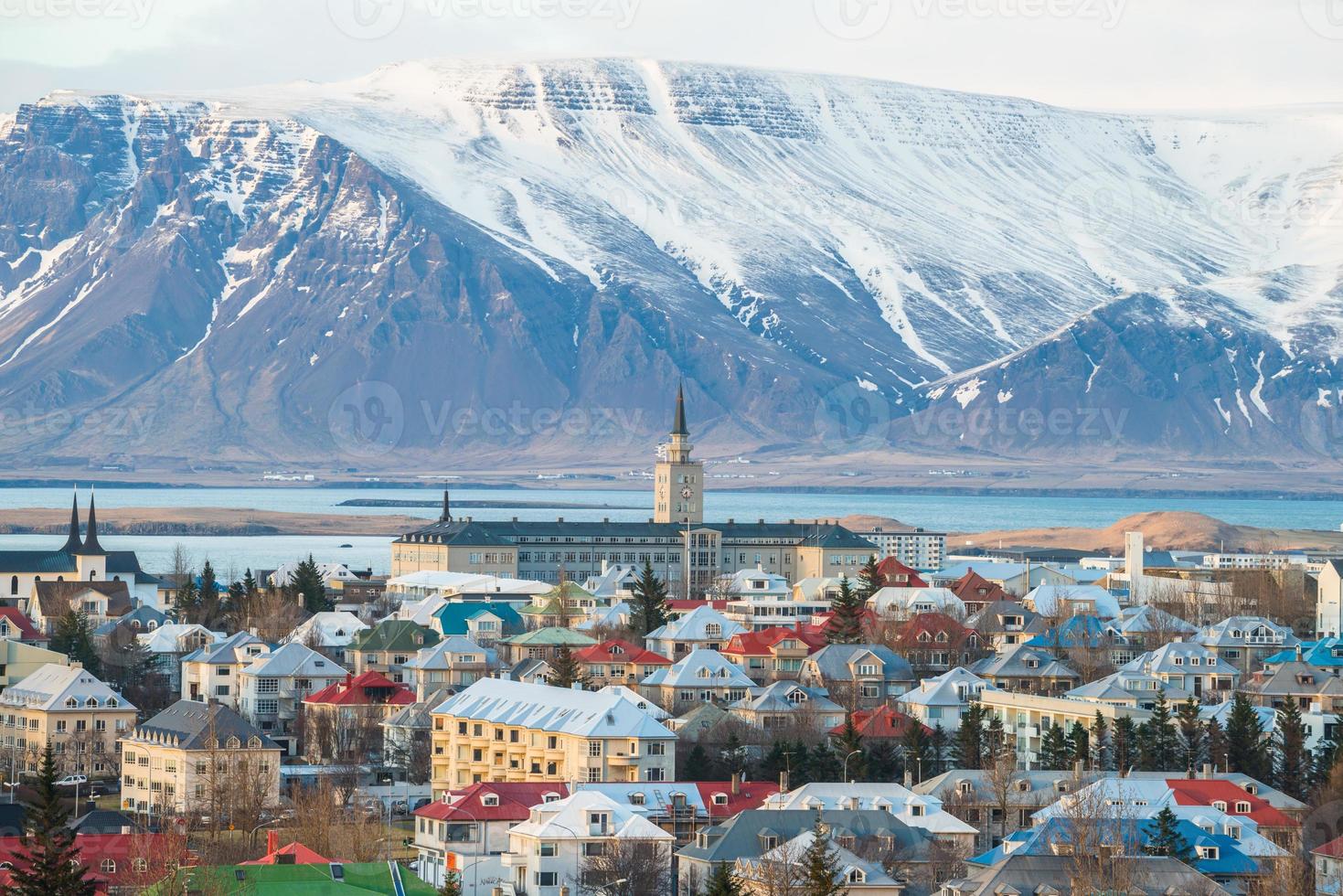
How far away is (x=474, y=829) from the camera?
62938 mm

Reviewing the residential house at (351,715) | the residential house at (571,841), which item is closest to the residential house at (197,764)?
the residential house at (351,715)

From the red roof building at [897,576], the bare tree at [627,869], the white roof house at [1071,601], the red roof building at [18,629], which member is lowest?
the bare tree at [627,869]

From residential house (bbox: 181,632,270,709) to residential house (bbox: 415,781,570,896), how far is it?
31.0 metres

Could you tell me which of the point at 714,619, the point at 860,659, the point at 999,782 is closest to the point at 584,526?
the point at 714,619

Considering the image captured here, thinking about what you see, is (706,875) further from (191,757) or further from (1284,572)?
(1284,572)

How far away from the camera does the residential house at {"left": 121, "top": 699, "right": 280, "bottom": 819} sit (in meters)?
69.8

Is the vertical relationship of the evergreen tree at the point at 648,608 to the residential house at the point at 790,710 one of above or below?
above

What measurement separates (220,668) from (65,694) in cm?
1240

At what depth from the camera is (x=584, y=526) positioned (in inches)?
6964

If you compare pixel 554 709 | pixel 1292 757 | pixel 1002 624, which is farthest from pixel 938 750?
pixel 1002 624

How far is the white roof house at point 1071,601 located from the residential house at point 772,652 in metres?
19.5

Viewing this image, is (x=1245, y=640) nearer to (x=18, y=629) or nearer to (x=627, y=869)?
(x=18, y=629)

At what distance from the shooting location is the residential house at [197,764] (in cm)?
6975

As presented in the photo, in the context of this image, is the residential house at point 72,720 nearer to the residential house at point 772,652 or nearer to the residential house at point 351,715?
the residential house at point 351,715
